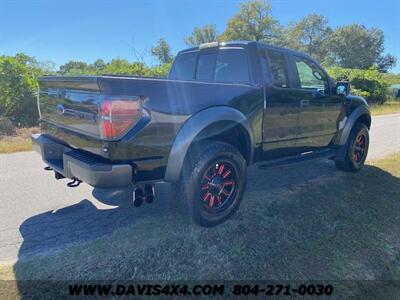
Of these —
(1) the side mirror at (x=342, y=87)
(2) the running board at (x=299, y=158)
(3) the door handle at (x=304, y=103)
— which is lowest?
(2) the running board at (x=299, y=158)

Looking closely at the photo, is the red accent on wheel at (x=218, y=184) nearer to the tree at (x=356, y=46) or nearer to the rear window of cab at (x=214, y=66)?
the rear window of cab at (x=214, y=66)

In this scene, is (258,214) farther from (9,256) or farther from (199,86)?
(9,256)

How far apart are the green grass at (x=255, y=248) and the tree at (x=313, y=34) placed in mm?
69996

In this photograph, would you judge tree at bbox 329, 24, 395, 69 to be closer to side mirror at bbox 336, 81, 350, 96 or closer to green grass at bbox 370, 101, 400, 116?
green grass at bbox 370, 101, 400, 116

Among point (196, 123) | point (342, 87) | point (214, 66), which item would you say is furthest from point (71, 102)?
point (342, 87)

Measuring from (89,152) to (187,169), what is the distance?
3.08 ft

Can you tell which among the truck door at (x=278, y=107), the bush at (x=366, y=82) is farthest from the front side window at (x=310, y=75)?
the bush at (x=366, y=82)

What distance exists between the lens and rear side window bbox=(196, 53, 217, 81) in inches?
172

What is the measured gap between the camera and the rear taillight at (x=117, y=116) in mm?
2707

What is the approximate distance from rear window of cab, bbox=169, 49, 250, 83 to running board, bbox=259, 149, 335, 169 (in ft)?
3.53

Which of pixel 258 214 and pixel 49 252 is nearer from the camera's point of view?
pixel 49 252

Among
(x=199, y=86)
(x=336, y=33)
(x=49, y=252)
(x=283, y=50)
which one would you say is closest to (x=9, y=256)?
(x=49, y=252)

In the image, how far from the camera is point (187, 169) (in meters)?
3.27

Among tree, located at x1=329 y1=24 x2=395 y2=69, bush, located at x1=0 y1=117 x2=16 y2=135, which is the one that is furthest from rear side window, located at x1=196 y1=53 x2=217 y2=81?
tree, located at x1=329 y1=24 x2=395 y2=69
